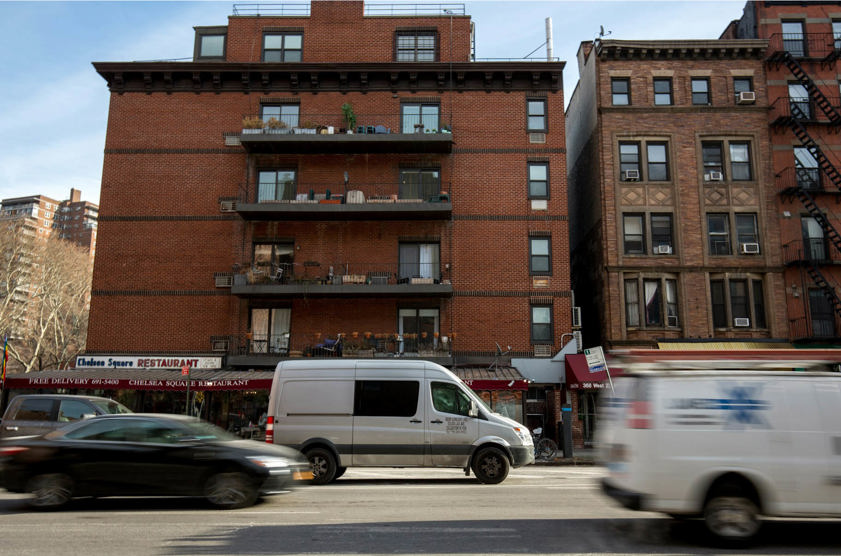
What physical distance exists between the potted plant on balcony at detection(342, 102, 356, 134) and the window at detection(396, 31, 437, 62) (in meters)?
3.65

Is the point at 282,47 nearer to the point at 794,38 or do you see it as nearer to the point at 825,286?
the point at 794,38

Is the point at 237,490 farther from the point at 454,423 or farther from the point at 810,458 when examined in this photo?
the point at 810,458

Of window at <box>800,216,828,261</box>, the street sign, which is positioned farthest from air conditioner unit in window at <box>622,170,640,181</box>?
the street sign

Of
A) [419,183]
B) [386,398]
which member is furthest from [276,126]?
[386,398]

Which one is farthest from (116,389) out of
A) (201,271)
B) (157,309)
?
(201,271)

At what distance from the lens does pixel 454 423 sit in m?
12.9

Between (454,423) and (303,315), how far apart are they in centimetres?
1357

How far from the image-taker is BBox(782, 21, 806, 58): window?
1072 inches

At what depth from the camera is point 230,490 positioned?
913 centimetres

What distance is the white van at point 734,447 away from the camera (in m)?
6.89

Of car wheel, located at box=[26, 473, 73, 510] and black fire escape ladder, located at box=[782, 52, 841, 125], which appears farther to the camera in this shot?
black fire escape ladder, located at box=[782, 52, 841, 125]

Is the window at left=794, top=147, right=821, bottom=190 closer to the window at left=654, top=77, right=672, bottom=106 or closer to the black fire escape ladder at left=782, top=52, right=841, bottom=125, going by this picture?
the black fire escape ladder at left=782, top=52, right=841, bottom=125

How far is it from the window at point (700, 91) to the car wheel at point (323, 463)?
883 inches

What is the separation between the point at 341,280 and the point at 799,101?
66.7ft
